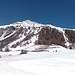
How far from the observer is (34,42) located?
7810 inches

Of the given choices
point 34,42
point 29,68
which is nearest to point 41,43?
point 34,42

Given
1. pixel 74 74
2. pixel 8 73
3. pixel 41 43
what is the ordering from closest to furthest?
1. pixel 74 74
2. pixel 8 73
3. pixel 41 43

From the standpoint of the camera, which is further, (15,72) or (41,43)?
(41,43)

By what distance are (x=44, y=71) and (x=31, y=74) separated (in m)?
0.90

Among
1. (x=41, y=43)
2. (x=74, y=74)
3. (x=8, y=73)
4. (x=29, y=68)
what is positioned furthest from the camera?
(x=41, y=43)

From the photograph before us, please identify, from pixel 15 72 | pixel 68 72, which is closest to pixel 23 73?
pixel 15 72

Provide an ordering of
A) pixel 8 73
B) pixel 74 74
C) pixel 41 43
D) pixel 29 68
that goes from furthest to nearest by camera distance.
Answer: pixel 41 43 → pixel 29 68 → pixel 8 73 → pixel 74 74

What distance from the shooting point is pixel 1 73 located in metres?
13.8

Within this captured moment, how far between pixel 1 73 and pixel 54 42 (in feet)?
614

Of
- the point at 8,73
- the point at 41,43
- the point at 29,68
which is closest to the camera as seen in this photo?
the point at 8,73

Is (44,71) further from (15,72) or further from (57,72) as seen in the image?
(15,72)

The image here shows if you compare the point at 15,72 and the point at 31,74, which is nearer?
the point at 31,74

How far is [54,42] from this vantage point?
19988 centimetres

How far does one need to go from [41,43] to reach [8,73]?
584 ft
